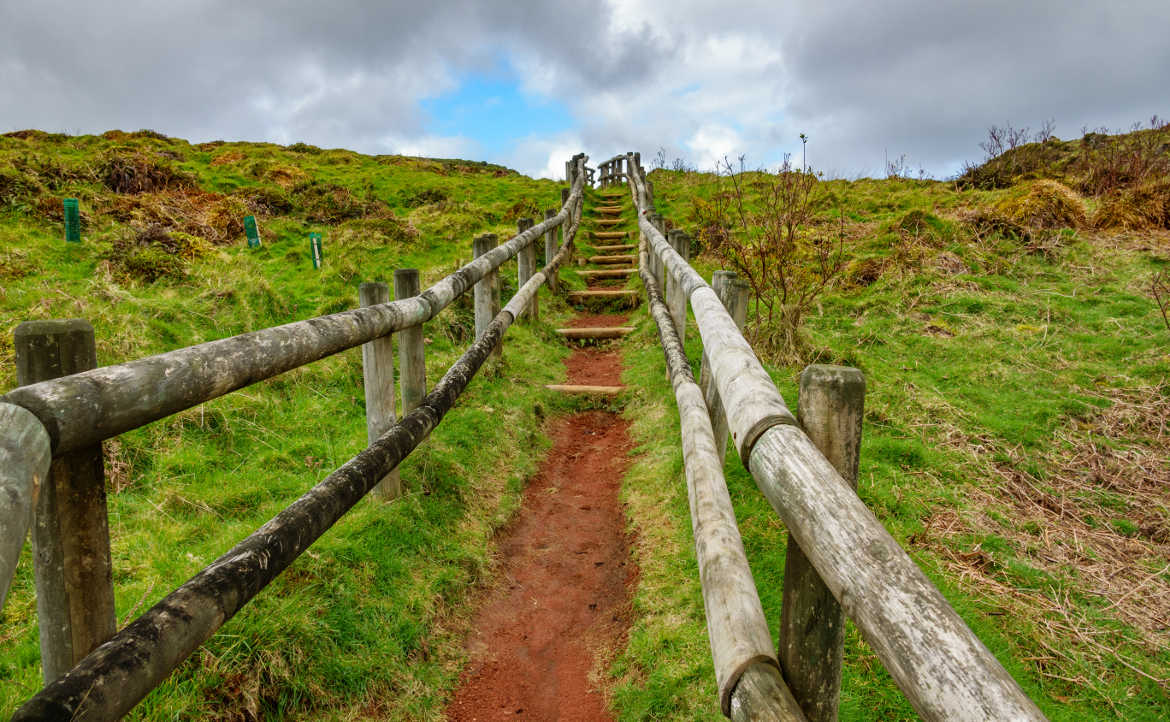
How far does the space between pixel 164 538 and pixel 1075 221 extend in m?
11.2

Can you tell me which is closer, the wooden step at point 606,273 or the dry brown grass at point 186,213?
the dry brown grass at point 186,213

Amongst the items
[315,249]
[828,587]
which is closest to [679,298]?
[828,587]

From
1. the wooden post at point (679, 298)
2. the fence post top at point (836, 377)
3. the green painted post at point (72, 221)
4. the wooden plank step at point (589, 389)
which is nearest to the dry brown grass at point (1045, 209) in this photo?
the wooden post at point (679, 298)

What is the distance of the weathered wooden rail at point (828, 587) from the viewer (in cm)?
86

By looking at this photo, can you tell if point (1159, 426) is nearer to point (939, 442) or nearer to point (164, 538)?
point (939, 442)

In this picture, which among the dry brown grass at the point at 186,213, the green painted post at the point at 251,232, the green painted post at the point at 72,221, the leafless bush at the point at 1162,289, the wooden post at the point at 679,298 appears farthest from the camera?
the green painted post at the point at 251,232

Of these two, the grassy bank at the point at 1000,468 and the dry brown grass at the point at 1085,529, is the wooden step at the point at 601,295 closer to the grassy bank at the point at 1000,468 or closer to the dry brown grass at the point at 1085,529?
the grassy bank at the point at 1000,468

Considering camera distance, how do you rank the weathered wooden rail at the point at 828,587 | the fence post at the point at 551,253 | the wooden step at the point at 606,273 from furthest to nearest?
the wooden step at the point at 606,273 < the fence post at the point at 551,253 < the weathered wooden rail at the point at 828,587

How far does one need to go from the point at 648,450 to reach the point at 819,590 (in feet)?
10.3

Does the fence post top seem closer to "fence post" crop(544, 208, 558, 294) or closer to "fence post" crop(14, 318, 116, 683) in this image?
"fence post" crop(14, 318, 116, 683)

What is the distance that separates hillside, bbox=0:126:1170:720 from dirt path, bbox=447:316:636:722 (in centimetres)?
14

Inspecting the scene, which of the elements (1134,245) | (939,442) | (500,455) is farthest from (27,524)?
(1134,245)

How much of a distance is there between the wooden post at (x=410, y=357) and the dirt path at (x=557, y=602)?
3.48 ft

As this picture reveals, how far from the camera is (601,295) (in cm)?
939
